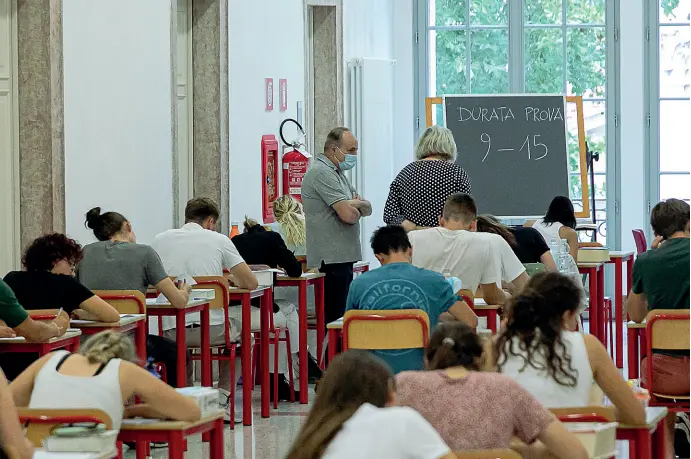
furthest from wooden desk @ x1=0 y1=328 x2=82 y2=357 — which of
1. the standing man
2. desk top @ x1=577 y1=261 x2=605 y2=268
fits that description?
desk top @ x1=577 y1=261 x2=605 y2=268

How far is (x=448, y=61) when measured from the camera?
13594 mm

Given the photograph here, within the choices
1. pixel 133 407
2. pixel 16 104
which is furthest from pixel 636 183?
pixel 133 407

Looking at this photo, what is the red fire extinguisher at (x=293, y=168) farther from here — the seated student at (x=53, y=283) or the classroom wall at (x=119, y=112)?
the seated student at (x=53, y=283)

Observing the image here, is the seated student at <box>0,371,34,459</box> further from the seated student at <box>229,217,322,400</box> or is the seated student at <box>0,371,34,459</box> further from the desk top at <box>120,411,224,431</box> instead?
the seated student at <box>229,217,322,400</box>

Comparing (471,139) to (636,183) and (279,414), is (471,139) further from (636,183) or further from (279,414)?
(279,414)

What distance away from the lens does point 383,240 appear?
5367mm

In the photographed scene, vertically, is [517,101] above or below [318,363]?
above

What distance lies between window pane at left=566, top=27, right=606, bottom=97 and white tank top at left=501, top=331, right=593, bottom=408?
9.72 meters

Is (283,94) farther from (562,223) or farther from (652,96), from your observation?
(652,96)

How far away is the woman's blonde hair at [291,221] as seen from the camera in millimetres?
8727

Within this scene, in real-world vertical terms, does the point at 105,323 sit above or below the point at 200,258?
below

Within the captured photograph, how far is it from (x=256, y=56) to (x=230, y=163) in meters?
1.07

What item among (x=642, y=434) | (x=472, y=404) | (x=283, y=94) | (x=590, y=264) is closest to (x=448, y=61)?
(x=283, y=94)

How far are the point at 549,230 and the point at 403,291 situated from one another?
3.96 metres
